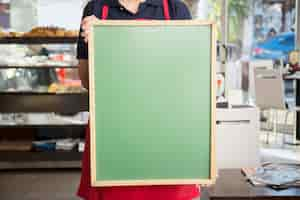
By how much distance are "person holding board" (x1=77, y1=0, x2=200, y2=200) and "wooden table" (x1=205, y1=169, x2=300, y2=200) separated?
0.75ft

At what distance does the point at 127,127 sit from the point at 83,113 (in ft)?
12.1

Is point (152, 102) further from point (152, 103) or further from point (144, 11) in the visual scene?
point (144, 11)

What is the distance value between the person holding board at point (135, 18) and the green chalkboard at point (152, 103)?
0.57 feet

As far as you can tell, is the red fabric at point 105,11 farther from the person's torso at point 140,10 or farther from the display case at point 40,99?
the display case at point 40,99

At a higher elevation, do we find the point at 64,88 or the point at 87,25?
the point at 87,25

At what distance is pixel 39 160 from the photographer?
5.05 metres

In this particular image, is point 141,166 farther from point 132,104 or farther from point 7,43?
point 7,43

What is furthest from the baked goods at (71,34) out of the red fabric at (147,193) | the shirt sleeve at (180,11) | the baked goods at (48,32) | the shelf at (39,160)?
the red fabric at (147,193)

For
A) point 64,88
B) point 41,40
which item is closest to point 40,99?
point 64,88

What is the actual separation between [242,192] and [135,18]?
2.98ft

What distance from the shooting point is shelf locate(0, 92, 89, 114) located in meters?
5.02

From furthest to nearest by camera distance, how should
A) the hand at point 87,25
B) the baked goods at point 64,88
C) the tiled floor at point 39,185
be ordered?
the baked goods at point 64,88 < the tiled floor at point 39,185 < the hand at point 87,25

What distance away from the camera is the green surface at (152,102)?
4.96ft

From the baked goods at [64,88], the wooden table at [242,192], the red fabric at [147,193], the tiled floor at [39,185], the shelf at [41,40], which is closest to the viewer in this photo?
the red fabric at [147,193]
